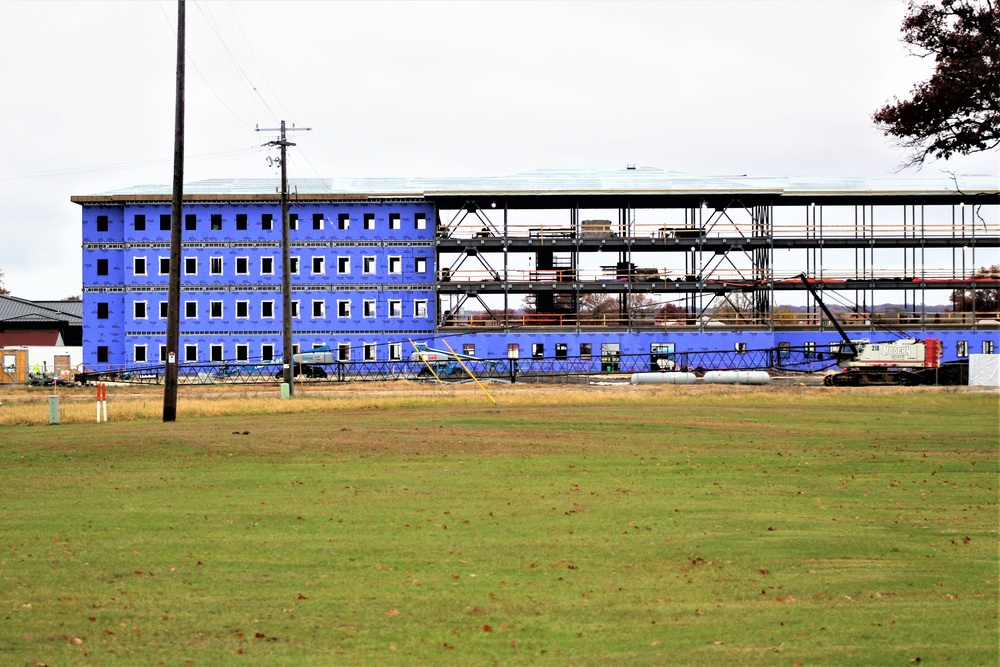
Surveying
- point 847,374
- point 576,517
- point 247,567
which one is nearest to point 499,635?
point 247,567

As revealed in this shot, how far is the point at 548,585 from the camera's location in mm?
10062

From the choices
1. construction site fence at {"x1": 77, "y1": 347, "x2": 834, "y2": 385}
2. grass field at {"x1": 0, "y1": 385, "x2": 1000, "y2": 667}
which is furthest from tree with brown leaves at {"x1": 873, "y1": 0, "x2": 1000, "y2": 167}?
construction site fence at {"x1": 77, "y1": 347, "x2": 834, "y2": 385}

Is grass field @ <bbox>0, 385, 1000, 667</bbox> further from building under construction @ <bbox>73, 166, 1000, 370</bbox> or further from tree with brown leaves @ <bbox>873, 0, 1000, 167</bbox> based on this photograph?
building under construction @ <bbox>73, 166, 1000, 370</bbox>

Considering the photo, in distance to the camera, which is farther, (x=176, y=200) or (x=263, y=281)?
(x=263, y=281)

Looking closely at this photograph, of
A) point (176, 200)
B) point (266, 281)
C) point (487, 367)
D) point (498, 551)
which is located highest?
point (266, 281)

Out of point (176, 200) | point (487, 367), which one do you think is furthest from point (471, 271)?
point (176, 200)

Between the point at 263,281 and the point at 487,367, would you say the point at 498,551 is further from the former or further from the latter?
the point at 263,281

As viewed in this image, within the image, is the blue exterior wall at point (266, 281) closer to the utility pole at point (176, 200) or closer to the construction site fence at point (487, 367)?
the construction site fence at point (487, 367)

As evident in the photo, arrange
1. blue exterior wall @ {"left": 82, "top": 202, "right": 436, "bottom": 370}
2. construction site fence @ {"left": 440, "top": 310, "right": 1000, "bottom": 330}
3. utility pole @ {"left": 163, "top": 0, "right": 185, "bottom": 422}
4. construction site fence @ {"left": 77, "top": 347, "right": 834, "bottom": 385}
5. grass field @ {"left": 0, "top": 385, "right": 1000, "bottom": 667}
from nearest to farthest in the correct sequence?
grass field @ {"left": 0, "top": 385, "right": 1000, "bottom": 667}, utility pole @ {"left": 163, "top": 0, "right": 185, "bottom": 422}, construction site fence @ {"left": 77, "top": 347, "right": 834, "bottom": 385}, construction site fence @ {"left": 440, "top": 310, "right": 1000, "bottom": 330}, blue exterior wall @ {"left": 82, "top": 202, "right": 436, "bottom": 370}

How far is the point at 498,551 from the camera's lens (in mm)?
11531

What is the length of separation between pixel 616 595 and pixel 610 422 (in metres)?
18.4

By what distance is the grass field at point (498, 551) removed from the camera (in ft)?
27.5

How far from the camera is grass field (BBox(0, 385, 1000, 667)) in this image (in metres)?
8.37

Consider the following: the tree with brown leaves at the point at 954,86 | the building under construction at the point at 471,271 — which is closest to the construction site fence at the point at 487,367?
the building under construction at the point at 471,271
